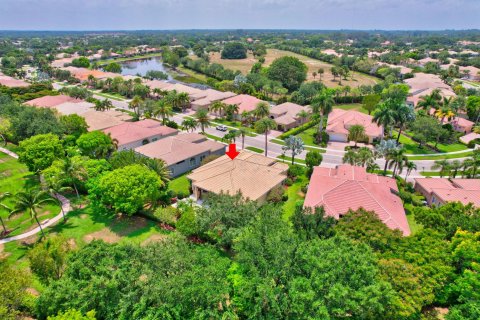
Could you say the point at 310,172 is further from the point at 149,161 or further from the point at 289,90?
the point at 289,90

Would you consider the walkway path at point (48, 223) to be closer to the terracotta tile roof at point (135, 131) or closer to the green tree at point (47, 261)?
the green tree at point (47, 261)

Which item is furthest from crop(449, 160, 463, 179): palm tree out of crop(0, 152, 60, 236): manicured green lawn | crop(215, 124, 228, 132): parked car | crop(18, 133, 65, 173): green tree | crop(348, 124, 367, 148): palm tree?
crop(18, 133, 65, 173): green tree

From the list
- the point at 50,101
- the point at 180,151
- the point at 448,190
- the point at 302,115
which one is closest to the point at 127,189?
the point at 180,151

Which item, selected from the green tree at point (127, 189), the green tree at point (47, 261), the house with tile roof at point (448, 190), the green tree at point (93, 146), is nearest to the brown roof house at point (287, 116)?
the house with tile roof at point (448, 190)

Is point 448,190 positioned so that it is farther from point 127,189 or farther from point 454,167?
point 127,189

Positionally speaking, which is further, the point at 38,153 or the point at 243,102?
the point at 243,102
